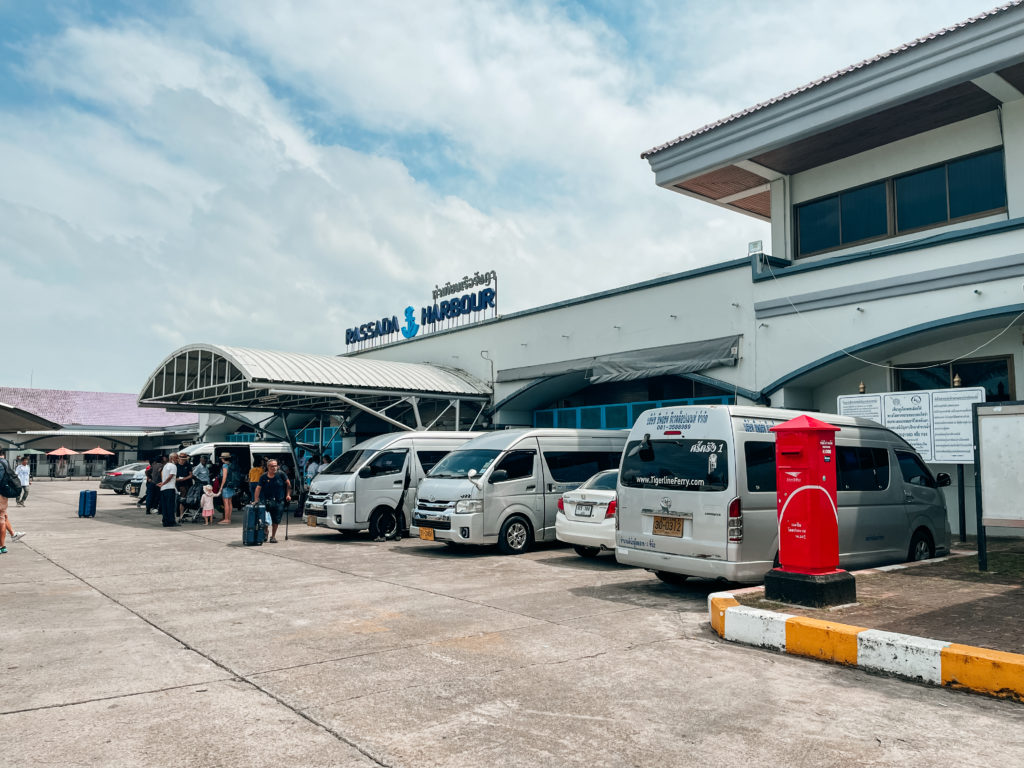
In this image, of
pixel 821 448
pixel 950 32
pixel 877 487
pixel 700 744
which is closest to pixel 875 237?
pixel 950 32

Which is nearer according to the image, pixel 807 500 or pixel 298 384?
pixel 807 500

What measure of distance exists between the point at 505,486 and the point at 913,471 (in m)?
6.02

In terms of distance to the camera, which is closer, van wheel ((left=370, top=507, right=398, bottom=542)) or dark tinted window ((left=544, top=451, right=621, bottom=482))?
dark tinted window ((left=544, top=451, right=621, bottom=482))

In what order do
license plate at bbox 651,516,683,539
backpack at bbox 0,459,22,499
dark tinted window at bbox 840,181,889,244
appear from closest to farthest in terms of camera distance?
1. license plate at bbox 651,516,683,539
2. backpack at bbox 0,459,22,499
3. dark tinted window at bbox 840,181,889,244

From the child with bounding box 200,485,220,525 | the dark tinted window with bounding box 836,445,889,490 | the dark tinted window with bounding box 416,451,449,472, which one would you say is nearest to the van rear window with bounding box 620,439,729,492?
the dark tinted window with bounding box 836,445,889,490

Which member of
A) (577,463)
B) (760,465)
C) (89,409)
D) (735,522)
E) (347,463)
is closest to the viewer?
(735,522)

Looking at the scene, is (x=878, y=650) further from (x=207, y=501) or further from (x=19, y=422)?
(x=19, y=422)

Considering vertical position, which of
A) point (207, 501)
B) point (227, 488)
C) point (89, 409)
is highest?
point (89, 409)

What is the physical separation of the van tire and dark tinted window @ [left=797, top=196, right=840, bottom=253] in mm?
10539

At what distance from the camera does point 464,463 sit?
1325 centimetres

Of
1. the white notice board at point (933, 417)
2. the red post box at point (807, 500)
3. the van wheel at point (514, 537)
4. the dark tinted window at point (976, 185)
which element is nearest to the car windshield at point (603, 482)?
the van wheel at point (514, 537)

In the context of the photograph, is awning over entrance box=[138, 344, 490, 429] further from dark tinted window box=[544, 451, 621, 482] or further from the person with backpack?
dark tinted window box=[544, 451, 621, 482]

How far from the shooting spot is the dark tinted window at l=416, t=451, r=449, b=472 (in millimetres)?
15305

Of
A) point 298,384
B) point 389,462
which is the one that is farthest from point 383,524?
point 298,384
